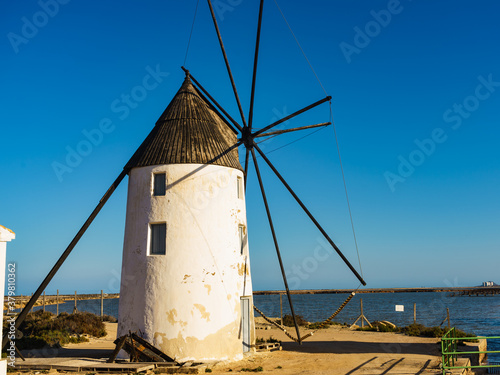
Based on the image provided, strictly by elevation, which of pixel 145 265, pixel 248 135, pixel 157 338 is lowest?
pixel 157 338

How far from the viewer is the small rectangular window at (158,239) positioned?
1655 centimetres

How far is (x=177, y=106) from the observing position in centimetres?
1900

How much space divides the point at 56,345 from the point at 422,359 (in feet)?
51.0

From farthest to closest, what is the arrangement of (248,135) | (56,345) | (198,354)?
1. (56,345)
2. (248,135)
3. (198,354)

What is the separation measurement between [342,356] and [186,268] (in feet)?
22.7

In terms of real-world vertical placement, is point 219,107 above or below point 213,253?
above

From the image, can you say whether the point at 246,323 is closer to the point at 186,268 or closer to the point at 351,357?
the point at 186,268

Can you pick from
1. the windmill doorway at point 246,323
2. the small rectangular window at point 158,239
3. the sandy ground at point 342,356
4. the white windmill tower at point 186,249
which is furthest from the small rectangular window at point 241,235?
the sandy ground at point 342,356

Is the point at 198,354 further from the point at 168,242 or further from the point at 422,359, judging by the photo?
the point at 422,359

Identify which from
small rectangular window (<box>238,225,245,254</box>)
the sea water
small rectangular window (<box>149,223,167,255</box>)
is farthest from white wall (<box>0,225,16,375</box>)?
the sea water

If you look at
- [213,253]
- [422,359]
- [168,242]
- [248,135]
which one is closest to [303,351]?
[422,359]

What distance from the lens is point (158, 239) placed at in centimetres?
1670

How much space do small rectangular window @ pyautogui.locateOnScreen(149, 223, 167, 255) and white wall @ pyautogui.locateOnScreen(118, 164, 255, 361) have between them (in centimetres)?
22

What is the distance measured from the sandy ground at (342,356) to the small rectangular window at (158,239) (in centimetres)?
427
